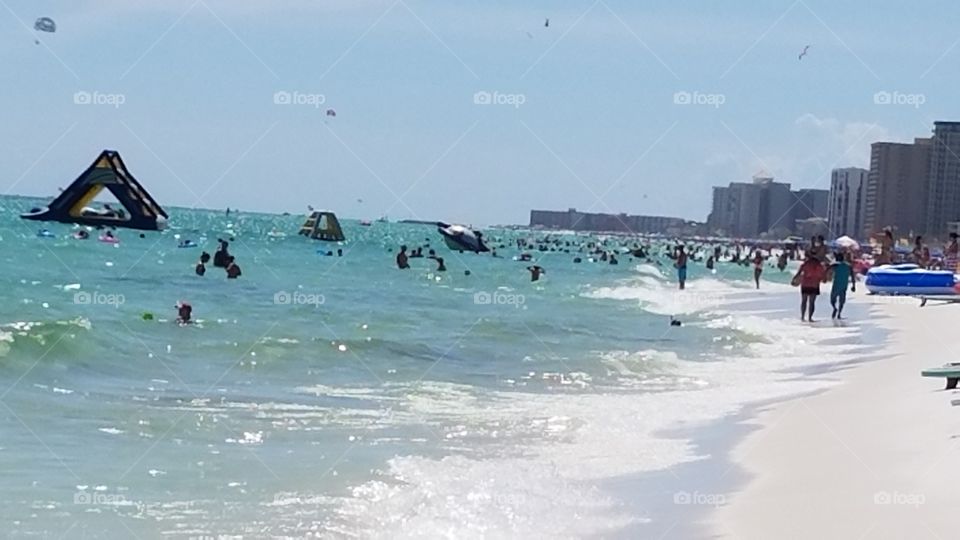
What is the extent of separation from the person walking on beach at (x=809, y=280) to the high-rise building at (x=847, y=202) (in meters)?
120

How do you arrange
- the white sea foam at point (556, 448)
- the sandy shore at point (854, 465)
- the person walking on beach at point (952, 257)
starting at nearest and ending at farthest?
1. the sandy shore at point (854, 465)
2. the white sea foam at point (556, 448)
3. the person walking on beach at point (952, 257)

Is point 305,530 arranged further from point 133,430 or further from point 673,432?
point 673,432

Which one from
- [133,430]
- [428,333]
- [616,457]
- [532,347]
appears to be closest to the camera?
[616,457]

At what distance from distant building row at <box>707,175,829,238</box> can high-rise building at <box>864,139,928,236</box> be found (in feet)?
26.8

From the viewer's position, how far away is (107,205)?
69.5 metres

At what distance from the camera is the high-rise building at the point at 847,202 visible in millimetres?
149375

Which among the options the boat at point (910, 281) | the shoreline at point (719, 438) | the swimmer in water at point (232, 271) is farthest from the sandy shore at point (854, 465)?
the swimmer in water at point (232, 271)

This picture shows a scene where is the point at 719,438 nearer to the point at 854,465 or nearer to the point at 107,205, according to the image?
the point at 854,465

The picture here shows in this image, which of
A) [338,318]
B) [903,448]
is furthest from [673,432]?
[338,318]

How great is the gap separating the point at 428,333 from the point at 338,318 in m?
3.25

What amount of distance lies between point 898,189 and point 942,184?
16.9ft

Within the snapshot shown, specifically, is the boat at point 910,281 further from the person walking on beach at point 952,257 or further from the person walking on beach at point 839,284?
the person walking on beach at point 952,257

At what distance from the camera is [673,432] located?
1376 cm

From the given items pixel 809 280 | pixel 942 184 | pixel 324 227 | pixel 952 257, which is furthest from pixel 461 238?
pixel 942 184
